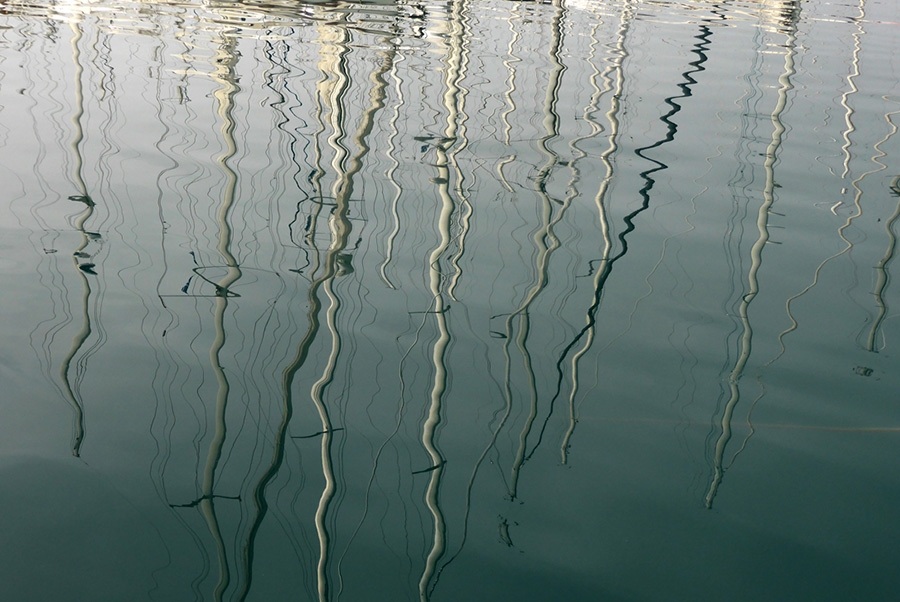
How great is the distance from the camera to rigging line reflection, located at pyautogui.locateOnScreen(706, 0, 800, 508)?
13.2 ft

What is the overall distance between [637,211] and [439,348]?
108 inches

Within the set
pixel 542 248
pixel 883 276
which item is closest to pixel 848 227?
pixel 883 276

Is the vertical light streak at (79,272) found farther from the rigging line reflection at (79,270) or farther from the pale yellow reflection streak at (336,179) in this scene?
the pale yellow reflection streak at (336,179)

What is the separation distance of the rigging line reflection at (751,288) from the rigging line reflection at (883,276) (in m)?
0.68

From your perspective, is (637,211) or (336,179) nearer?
(637,211)

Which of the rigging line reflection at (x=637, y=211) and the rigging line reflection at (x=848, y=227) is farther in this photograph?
the rigging line reflection at (x=848, y=227)

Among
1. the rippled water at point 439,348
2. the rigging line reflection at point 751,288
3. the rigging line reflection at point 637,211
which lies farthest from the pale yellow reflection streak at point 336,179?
the rigging line reflection at point 751,288

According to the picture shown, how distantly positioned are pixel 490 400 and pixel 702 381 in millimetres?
1118

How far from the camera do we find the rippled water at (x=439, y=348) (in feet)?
11.0

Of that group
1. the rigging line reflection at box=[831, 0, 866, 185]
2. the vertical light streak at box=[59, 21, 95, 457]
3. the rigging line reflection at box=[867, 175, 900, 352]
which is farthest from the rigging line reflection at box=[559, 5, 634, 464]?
the vertical light streak at box=[59, 21, 95, 457]

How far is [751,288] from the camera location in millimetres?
5699

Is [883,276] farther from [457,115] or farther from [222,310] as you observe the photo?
[457,115]

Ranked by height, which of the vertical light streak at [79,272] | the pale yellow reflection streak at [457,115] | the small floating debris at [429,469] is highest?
the pale yellow reflection streak at [457,115]

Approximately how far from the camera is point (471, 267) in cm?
585
